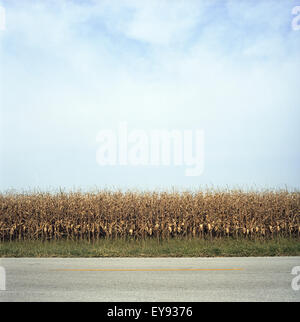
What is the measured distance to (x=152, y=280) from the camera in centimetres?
770

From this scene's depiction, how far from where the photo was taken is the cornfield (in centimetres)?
1806

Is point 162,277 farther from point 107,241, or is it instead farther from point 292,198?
point 292,198

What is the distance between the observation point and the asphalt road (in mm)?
6418

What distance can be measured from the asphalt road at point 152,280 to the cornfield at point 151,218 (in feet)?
24.1

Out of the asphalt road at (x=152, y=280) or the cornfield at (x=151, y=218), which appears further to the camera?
the cornfield at (x=151, y=218)

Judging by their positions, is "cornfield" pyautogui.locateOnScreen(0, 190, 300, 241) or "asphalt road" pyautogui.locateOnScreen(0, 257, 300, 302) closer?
"asphalt road" pyautogui.locateOnScreen(0, 257, 300, 302)

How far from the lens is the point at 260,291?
6.71 metres

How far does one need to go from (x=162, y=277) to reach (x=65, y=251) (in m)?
6.51

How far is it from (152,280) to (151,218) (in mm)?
10584

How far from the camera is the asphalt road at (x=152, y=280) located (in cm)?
642

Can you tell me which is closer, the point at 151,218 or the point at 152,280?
the point at 152,280

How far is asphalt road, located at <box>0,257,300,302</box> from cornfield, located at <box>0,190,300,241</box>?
7.36 m
